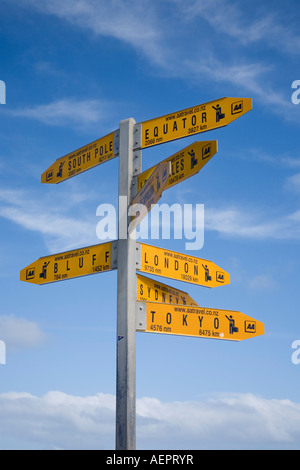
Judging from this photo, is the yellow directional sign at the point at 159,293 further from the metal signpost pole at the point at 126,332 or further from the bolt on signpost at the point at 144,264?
the metal signpost pole at the point at 126,332

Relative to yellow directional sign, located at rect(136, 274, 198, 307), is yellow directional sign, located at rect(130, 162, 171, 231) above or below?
above

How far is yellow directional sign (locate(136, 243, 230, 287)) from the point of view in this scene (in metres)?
7.95

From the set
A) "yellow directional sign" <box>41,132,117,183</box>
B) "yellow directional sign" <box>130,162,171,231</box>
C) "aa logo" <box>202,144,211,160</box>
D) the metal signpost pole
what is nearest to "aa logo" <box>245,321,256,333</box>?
the metal signpost pole

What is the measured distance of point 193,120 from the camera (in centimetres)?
796

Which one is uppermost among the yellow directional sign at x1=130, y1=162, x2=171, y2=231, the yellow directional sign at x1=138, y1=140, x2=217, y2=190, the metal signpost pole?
the yellow directional sign at x1=138, y1=140, x2=217, y2=190

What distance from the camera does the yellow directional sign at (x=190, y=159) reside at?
7.20m

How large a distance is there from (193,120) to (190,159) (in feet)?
2.65

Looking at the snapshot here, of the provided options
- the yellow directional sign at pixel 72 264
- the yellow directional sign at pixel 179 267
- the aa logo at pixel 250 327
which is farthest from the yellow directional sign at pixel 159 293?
the aa logo at pixel 250 327

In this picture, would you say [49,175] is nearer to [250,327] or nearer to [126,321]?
[126,321]

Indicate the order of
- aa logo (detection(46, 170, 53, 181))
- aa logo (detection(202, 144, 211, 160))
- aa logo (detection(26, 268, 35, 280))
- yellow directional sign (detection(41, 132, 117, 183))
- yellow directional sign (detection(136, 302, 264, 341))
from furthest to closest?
aa logo (detection(46, 170, 53, 181)) < aa logo (detection(26, 268, 35, 280)) < yellow directional sign (detection(41, 132, 117, 183)) < yellow directional sign (detection(136, 302, 264, 341)) < aa logo (detection(202, 144, 211, 160))

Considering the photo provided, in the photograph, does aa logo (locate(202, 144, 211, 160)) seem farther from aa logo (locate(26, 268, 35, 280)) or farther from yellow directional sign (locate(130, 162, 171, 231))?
aa logo (locate(26, 268, 35, 280))

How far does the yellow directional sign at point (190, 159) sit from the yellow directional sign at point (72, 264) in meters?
1.16

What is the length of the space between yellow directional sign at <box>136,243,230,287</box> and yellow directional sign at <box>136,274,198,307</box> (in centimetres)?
15
